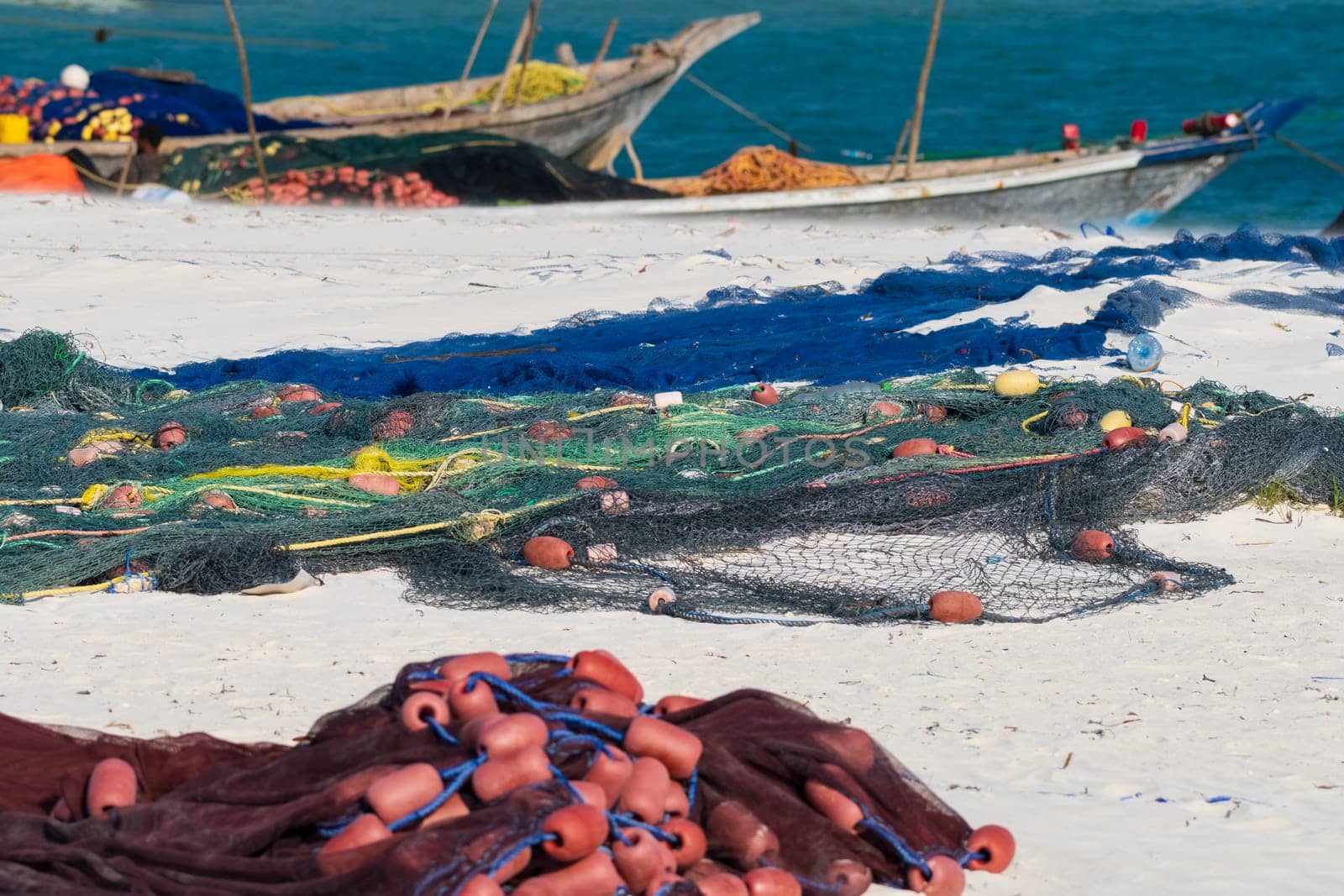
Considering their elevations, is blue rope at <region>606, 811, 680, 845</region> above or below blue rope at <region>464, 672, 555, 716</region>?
below

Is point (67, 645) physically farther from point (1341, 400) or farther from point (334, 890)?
point (1341, 400)

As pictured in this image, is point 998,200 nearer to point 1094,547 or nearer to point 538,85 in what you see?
point 538,85

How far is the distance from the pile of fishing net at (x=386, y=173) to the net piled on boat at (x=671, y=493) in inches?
260

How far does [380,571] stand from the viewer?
507 cm

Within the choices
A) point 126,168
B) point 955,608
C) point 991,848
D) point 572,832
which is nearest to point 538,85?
point 126,168

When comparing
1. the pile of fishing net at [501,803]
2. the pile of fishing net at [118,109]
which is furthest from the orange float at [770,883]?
the pile of fishing net at [118,109]

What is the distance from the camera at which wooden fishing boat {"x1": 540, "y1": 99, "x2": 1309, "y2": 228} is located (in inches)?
511

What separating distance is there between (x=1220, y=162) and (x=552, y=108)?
6714mm

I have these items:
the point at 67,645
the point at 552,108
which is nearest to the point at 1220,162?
the point at 552,108

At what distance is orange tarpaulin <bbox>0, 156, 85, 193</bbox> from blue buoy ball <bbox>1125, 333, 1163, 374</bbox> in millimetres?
9310

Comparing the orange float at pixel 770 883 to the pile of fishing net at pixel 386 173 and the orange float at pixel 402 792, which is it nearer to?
the orange float at pixel 402 792

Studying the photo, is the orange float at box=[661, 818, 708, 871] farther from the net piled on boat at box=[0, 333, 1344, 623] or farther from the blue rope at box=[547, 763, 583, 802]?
the net piled on boat at box=[0, 333, 1344, 623]

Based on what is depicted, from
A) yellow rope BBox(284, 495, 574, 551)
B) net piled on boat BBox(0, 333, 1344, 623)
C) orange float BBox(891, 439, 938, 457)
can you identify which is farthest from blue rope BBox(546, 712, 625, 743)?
orange float BBox(891, 439, 938, 457)

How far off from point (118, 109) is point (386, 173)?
2.80 metres
